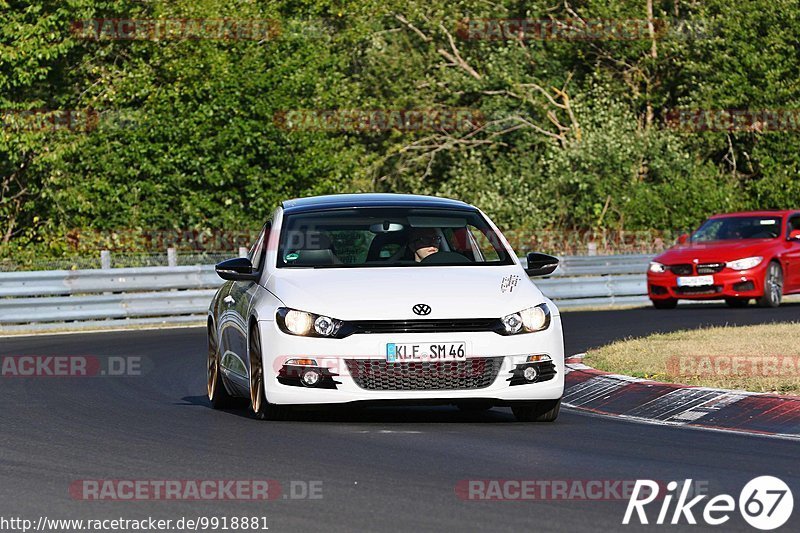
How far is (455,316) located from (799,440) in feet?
7.34

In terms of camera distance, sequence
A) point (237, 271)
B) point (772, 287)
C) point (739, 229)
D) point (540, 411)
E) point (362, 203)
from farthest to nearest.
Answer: point (739, 229), point (772, 287), point (362, 203), point (237, 271), point (540, 411)

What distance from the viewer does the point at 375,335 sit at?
33.9ft

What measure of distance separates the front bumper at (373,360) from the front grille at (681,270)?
15778mm

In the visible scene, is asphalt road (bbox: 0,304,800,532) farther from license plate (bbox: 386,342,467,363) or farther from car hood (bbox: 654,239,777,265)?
car hood (bbox: 654,239,777,265)

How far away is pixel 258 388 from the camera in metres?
10.9

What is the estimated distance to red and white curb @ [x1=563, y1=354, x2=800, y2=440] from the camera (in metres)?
10.8

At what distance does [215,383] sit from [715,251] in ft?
49.9

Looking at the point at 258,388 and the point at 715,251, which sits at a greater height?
the point at 258,388

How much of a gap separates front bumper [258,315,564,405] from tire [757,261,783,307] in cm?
1619

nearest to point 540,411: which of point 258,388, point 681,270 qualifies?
point 258,388

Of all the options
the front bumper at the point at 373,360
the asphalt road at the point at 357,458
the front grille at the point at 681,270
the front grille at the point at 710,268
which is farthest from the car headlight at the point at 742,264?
the front bumper at the point at 373,360

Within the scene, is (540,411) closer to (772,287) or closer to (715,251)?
(715,251)

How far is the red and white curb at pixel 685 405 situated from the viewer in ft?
35.4

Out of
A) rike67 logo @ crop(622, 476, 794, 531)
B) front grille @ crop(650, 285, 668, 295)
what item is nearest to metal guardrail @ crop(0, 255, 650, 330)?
front grille @ crop(650, 285, 668, 295)
